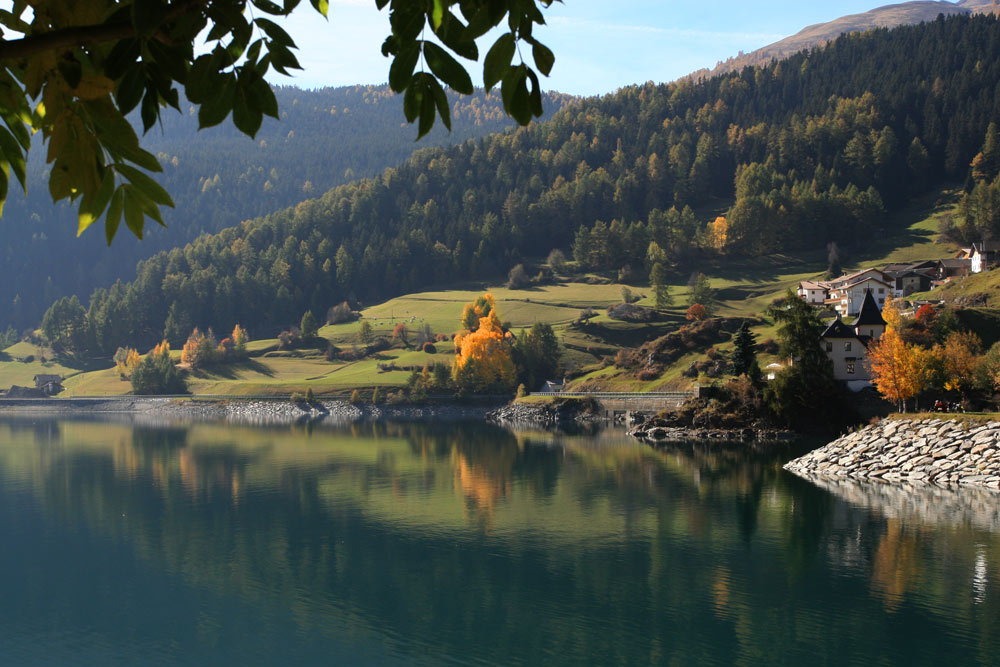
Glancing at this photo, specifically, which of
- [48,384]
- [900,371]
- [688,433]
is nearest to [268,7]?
[900,371]

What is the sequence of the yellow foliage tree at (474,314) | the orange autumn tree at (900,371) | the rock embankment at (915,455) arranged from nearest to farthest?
1. the rock embankment at (915,455)
2. the orange autumn tree at (900,371)
3. the yellow foliage tree at (474,314)

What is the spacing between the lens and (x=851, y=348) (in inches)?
2645

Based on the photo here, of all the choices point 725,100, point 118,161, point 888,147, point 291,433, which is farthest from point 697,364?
point 725,100

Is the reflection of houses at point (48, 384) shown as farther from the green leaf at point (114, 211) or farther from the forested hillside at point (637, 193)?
the green leaf at point (114, 211)

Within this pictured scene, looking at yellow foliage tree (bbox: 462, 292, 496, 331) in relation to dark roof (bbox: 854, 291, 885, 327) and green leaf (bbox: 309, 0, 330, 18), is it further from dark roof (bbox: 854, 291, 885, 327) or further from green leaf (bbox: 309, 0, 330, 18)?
green leaf (bbox: 309, 0, 330, 18)

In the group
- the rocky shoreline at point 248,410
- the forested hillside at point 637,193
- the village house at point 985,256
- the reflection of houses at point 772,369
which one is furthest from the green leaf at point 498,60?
the forested hillside at point 637,193

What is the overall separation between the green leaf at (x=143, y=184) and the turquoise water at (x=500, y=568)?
22047mm

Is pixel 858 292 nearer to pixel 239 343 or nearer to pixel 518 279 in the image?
pixel 518 279

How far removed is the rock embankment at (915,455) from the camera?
135 feet

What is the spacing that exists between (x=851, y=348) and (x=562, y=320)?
56.6 metres

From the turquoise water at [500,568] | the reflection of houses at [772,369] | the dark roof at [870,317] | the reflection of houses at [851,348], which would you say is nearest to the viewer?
the turquoise water at [500,568]

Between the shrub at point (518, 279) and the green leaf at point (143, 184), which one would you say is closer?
the green leaf at point (143, 184)

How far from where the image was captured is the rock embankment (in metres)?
41.1

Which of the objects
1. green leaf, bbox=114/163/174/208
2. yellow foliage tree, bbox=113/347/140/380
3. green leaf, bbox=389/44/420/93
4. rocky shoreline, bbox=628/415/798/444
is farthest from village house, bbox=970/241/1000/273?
yellow foliage tree, bbox=113/347/140/380
